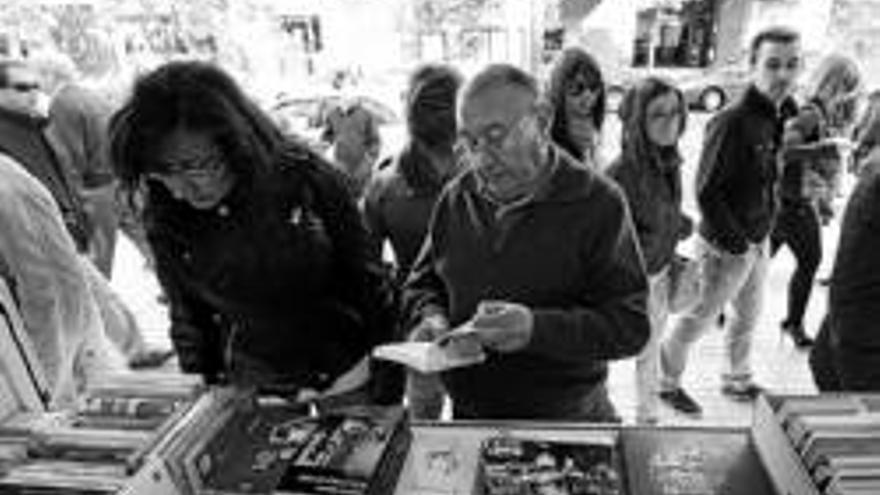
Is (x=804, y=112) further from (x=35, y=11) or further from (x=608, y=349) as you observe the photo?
(x=35, y=11)

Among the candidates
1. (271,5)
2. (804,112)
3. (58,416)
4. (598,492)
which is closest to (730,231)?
(804,112)

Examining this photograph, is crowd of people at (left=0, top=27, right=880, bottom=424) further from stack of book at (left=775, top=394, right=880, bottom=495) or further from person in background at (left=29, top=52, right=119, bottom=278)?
person in background at (left=29, top=52, right=119, bottom=278)

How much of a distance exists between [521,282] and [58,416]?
0.92 meters

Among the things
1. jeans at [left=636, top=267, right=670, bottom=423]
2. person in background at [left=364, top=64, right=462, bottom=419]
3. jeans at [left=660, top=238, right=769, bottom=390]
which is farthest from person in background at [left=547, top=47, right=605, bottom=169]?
jeans at [left=660, top=238, right=769, bottom=390]

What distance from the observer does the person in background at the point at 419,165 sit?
2320mm

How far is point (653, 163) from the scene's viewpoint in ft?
9.12

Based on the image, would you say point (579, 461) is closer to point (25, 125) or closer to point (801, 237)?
point (801, 237)

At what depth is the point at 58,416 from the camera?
1.20 meters

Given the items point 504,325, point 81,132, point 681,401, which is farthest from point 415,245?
point 81,132

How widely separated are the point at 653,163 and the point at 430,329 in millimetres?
1519

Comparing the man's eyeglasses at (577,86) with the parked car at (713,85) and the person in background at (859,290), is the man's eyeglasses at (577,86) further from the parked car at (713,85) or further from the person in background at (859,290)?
the parked car at (713,85)

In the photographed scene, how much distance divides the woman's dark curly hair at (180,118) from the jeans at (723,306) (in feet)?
7.75

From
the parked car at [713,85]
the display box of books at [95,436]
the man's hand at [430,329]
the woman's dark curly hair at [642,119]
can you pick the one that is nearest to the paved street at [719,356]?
the parked car at [713,85]

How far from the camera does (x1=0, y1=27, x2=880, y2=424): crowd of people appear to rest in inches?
58.4
